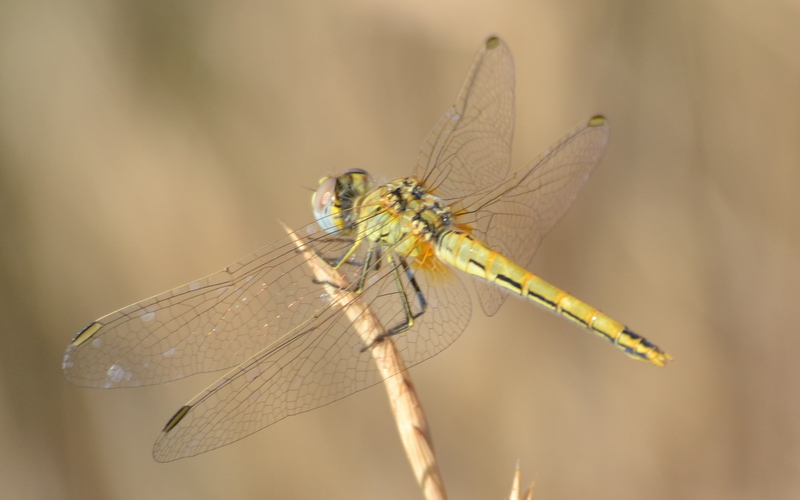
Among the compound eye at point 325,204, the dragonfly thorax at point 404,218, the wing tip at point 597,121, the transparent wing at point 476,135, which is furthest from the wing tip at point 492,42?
the compound eye at point 325,204

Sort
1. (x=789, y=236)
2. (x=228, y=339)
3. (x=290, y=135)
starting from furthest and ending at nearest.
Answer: (x=290, y=135), (x=789, y=236), (x=228, y=339)

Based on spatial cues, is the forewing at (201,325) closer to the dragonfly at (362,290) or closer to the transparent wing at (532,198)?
the dragonfly at (362,290)

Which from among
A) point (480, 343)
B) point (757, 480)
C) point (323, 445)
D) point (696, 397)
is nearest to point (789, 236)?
point (696, 397)

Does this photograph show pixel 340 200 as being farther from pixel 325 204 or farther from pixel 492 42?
pixel 492 42

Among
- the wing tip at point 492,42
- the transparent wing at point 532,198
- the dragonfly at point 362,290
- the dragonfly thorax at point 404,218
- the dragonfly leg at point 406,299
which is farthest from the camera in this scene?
the wing tip at point 492,42

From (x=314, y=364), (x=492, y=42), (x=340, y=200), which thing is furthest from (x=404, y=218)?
(x=492, y=42)

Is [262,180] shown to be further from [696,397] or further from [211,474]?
[696,397]
